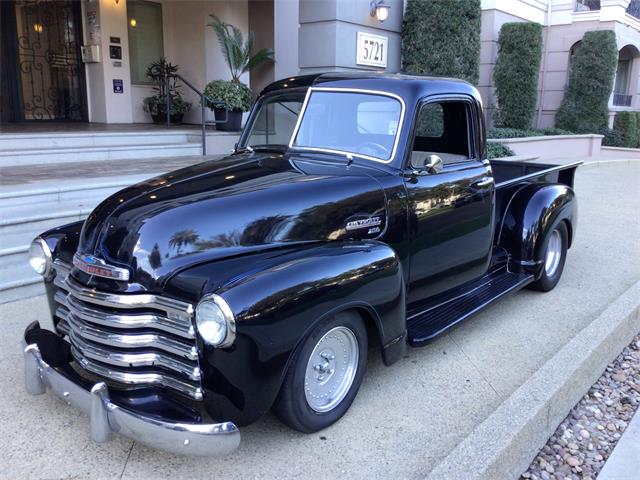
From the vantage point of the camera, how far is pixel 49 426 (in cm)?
289

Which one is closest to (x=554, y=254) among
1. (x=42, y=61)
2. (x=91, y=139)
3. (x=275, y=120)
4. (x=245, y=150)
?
(x=275, y=120)

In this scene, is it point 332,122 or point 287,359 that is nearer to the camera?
point 287,359

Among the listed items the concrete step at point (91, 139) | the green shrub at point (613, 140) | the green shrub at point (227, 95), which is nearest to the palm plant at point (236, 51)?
the green shrub at point (227, 95)

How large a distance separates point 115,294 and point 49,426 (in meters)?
0.94

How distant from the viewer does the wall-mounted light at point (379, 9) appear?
10.2 m

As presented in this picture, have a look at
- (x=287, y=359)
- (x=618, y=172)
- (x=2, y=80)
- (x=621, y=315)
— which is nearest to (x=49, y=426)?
(x=287, y=359)

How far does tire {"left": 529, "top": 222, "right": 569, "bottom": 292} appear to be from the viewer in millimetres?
5113

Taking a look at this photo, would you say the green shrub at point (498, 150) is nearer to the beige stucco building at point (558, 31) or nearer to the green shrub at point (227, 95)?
the beige stucco building at point (558, 31)

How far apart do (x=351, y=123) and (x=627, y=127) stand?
60.5 ft

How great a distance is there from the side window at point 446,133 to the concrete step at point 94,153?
579 centimetres

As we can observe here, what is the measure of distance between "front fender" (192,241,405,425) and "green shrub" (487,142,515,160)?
9.68 m

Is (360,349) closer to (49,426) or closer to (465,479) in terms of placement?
(465,479)

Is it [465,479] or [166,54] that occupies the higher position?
[166,54]

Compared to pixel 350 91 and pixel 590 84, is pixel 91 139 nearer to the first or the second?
pixel 350 91
